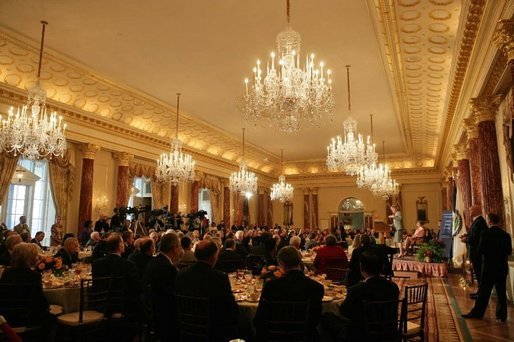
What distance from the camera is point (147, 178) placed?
45.6 feet

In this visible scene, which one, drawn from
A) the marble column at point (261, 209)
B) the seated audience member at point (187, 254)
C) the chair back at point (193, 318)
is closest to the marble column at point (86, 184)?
the seated audience member at point (187, 254)

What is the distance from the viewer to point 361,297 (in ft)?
9.84

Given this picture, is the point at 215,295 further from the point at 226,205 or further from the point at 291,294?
the point at 226,205

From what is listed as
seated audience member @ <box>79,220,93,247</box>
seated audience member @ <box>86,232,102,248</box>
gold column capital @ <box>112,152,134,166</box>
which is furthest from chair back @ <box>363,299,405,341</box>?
gold column capital @ <box>112,152,134,166</box>

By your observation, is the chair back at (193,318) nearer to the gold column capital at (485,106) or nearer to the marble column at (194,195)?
the gold column capital at (485,106)

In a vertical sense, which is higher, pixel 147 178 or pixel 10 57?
pixel 10 57

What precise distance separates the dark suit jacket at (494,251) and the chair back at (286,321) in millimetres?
3656

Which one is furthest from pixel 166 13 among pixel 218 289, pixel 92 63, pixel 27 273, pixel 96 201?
pixel 96 201

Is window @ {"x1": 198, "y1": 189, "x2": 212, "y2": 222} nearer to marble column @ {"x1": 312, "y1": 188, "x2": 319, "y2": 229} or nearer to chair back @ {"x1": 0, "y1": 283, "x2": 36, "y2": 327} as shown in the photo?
marble column @ {"x1": 312, "y1": 188, "x2": 319, "y2": 229}

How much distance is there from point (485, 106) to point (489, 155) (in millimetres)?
1086

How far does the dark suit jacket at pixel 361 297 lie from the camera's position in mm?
2996

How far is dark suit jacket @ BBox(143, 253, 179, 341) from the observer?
3596 mm

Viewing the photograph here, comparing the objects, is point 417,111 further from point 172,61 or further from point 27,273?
point 27,273

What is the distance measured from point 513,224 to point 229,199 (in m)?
12.9
